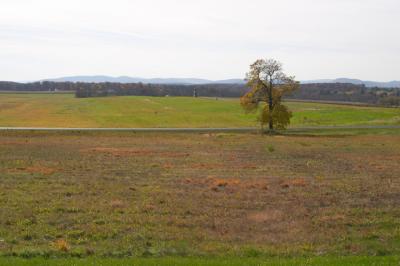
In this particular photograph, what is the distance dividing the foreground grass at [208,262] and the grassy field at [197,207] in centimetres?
78

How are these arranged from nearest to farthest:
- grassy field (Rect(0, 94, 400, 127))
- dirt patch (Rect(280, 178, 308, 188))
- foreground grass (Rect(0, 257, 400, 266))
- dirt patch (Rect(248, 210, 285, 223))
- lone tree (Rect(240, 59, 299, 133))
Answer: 1. foreground grass (Rect(0, 257, 400, 266))
2. dirt patch (Rect(248, 210, 285, 223))
3. dirt patch (Rect(280, 178, 308, 188))
4. lone tree (Rect(240, 59, 299, 133))
5. grassy field (Rect(0, 94, 400, 127))

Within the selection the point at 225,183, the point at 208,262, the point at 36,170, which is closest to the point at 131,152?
the point at 36,170

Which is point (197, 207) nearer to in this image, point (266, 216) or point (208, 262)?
point (266, 216)

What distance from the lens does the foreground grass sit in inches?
452

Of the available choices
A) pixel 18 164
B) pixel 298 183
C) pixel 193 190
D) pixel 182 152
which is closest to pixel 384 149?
pixel 182 152

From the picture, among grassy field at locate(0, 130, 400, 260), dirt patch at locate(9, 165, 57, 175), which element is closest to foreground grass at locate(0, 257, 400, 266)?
grassy field at locate(0, 130, 400, 260)

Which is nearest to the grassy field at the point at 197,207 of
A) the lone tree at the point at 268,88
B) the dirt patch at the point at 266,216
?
the dirt patch at the point at 266,216

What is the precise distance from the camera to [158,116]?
10062cm

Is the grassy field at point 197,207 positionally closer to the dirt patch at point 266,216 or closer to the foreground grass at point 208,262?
the dirt patch at point 266,216

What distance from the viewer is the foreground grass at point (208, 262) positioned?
37.7 ft

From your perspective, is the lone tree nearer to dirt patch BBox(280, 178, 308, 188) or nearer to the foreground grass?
dirt patch BBox(280, 178, 308, 188)

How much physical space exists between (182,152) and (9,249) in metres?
29.9

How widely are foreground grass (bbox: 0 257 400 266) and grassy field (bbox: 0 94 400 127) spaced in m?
72.8

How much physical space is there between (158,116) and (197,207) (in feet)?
267
